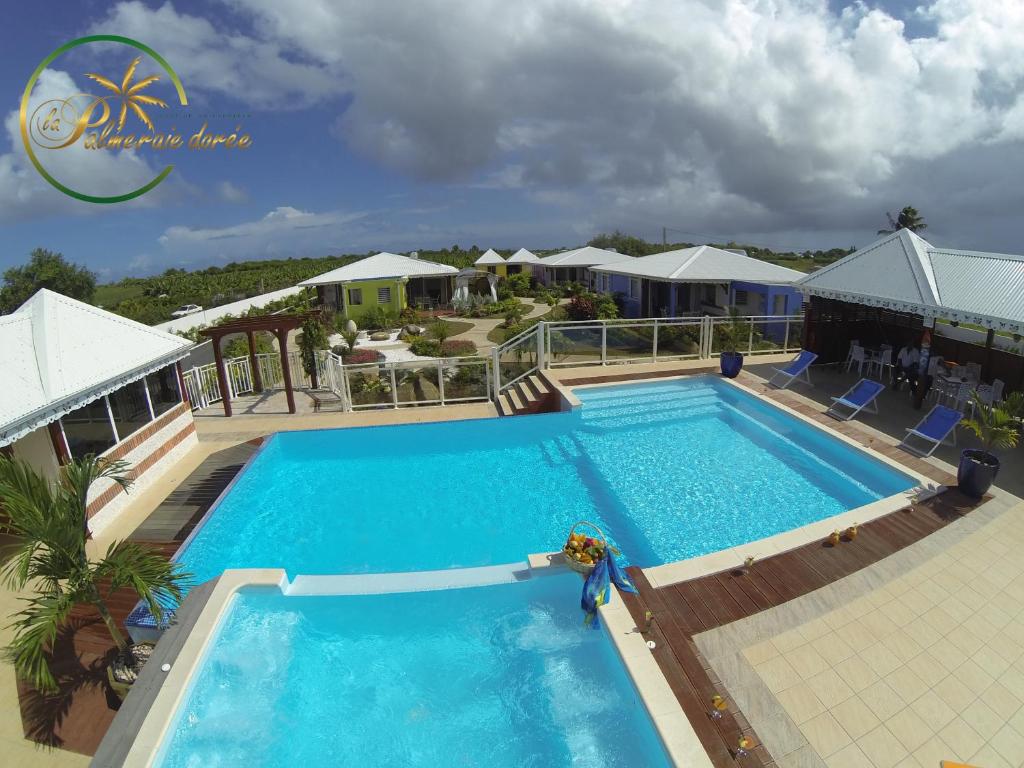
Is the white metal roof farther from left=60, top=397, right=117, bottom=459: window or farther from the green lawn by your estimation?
the green lawn

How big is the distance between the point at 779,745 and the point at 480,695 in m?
2.72

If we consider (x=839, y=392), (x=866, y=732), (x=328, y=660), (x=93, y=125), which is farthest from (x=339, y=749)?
(x=93, y=125)

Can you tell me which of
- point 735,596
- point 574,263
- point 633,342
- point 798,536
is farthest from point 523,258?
point 735,596

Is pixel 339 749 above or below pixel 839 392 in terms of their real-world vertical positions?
below

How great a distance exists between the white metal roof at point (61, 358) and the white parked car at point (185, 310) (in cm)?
3111

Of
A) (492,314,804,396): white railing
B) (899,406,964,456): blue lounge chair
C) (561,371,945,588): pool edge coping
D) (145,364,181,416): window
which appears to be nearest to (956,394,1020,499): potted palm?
(561,371,945,588): pool edge coping

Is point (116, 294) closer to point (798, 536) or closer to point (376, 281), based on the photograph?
point (376, 281)

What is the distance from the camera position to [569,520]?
8039mm

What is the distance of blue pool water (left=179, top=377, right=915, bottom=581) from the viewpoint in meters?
7.54

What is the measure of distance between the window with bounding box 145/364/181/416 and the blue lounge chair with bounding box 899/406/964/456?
1363 centimetres

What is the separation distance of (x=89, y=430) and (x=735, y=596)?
32.0 ft

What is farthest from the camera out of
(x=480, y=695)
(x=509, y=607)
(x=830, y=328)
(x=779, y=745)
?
(x=830, y=328)

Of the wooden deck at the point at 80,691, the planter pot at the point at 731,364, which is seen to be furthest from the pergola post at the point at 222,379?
the planter pot at the point at 731,364

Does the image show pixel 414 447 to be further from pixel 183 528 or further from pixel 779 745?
pixel 779 745
